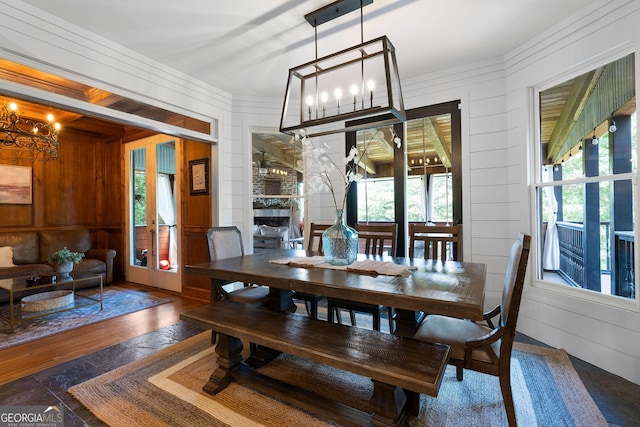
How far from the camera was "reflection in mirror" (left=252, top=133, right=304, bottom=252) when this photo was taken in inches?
167

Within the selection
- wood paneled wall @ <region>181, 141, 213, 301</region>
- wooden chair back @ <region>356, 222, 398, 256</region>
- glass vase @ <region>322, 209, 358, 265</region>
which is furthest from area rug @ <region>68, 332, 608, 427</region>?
wood paneled wall @ <region>181, 141, 213, 301</region>

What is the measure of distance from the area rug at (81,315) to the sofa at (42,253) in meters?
0.38

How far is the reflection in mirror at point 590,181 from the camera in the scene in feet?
7.35

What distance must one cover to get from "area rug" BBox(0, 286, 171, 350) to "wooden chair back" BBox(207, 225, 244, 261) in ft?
5.91

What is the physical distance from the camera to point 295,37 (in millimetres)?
2713

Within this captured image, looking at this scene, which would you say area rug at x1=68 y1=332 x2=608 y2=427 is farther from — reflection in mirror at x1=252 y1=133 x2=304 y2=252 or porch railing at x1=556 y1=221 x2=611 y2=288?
reflection in mirror at x1=252 y1=133 x2=304 y2=252

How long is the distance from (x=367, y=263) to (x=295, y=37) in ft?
6.99

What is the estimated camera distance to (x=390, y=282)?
5.60 ft

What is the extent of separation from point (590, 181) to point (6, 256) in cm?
686

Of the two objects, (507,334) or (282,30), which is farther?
(282,30)

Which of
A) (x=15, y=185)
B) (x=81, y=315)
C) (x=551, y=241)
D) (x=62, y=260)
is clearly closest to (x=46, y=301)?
(x=81, y=315)

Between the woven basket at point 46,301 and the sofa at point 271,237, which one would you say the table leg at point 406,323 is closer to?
the sofa at point 271,237

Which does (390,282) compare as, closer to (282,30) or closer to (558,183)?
(558,183)

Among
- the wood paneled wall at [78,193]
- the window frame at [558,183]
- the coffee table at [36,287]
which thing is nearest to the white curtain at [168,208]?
the coffee table at [36,287]
